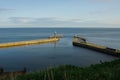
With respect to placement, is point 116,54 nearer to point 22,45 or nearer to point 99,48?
point 99,48

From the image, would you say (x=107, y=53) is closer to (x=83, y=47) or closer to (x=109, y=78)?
(x=83, y=47)

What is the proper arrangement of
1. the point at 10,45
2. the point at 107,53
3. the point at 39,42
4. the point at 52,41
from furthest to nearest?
the point at 52,41
the point at 39,42
the point at 10,45
the point at 107,53

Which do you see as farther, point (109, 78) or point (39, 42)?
point (39, 42)

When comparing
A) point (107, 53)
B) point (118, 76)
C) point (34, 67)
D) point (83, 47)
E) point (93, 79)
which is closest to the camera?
point (118, 76)

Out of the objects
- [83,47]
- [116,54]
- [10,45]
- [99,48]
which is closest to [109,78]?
[116,54]

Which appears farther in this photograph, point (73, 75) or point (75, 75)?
point (75, 75)

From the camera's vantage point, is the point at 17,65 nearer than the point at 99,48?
Yes

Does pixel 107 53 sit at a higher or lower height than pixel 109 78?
lower

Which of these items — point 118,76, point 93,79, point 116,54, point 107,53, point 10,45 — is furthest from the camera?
point 10,45

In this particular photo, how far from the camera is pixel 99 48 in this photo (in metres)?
53.1

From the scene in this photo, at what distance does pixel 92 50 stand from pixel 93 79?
47129 mm

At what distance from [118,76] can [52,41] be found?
7326cm

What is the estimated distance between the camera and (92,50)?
54.9 m

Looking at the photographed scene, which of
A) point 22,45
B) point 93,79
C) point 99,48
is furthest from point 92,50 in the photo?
point 93,79
